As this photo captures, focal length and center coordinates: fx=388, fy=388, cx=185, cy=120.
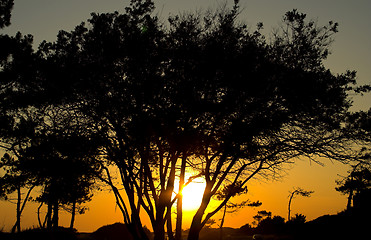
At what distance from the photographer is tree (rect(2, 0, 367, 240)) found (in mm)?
16719

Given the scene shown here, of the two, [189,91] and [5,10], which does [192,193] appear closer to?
[189,91]

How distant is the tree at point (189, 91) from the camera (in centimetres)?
1672

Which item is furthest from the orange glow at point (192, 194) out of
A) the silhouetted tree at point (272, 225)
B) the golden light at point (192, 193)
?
the silhouetted tree at point (272, 225)

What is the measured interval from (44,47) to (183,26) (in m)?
7.06

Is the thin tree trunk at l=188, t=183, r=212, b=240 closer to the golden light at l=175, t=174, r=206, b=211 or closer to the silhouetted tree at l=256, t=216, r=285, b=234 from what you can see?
the golden light at l=175, t=174, r=206, b=211

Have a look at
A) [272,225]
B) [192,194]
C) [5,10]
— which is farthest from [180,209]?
[272,225]

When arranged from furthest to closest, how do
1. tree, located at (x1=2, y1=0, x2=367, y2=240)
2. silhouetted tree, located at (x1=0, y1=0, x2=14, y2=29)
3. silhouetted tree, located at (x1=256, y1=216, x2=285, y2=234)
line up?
silhouetted tree, located at (x1=256, y1=216, x2=285, y2=234), silhouetted tree, located at (x1=0, y1=0, x2=14, y2=29), tree, located at (x1=2, y1=0, x2=367, y2=240)

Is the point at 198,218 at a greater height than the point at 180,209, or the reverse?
the point at 180,209

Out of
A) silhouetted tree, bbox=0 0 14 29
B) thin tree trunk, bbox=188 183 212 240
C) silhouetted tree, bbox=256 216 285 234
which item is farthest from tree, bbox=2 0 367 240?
silhouetted tree, bbox=256 216 285 234

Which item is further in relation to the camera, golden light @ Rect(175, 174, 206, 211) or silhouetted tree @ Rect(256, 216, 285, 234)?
silhouetted tree @ Rect(256, 216, 285, 234)

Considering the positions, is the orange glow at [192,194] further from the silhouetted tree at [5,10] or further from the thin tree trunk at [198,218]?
the silhouetted tree at [5,10]

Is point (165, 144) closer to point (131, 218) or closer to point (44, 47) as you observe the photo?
point (131, 218)

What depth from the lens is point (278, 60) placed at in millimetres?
17750

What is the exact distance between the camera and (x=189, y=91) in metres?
16.4
